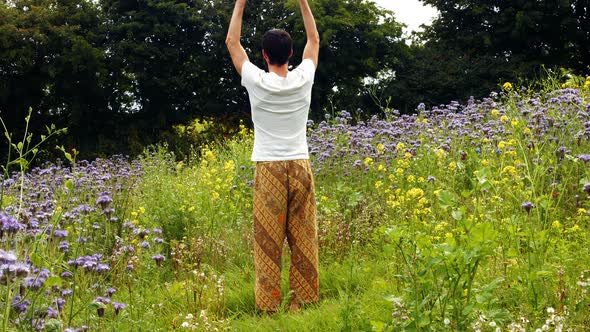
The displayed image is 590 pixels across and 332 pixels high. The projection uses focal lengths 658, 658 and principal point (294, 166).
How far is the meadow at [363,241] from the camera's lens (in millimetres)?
2967

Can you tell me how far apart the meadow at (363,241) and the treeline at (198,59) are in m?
9.85

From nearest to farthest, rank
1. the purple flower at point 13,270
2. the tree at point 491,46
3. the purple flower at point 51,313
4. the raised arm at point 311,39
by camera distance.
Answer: the purple flower at point 13,270 → the purple flower at point 51,313 → the raised arm at point 311,39 → the tree at point 491,46

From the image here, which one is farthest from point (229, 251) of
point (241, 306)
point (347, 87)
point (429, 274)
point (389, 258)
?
point (347, 87)

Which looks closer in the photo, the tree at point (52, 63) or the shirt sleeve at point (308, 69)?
the shirt sleeve at point (308, 69)

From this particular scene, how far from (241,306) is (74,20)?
51.6 feet

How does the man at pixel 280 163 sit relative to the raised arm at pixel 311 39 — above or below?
below

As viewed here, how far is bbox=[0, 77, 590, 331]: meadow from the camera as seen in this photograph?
9.73 feet

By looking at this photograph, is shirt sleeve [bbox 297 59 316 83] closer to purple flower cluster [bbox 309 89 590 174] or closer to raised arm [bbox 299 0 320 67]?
raised arm [bbox 299 0 320 67]

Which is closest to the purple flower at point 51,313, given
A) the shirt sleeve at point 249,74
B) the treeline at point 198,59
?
the shirt sleeve at point 249,74

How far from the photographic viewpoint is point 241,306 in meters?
4.65

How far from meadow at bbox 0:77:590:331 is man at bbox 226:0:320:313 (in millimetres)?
236

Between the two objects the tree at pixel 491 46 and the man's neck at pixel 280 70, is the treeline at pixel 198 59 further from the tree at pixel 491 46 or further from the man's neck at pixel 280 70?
the man's neck at pixel 280 70

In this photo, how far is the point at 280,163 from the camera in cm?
413

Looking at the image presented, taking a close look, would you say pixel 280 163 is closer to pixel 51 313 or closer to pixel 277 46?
pixel 277 46
